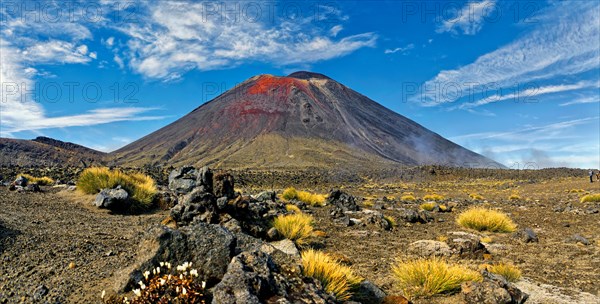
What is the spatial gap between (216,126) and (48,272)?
5144 inches

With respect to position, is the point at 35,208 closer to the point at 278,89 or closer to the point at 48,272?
the point at 48,272

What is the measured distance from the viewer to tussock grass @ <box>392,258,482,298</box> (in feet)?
18.0

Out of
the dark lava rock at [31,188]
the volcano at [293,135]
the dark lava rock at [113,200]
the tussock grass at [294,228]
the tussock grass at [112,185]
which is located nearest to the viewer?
the tussock grass at [294,228]

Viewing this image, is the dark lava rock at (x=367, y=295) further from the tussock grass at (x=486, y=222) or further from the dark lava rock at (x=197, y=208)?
the tussock grass at (x=486, y=222)

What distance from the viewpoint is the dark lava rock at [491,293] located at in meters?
4.83

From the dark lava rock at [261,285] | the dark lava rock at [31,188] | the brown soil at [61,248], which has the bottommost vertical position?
the brown soil at [61,248]

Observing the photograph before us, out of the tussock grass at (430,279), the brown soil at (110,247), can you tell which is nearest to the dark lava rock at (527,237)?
the brown soil at (110,247)

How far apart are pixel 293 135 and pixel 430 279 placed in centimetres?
11280

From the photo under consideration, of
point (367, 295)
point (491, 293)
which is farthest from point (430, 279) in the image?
point (367, 295)

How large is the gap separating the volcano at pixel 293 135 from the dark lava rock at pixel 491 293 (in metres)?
81.4

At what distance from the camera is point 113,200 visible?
1123cm

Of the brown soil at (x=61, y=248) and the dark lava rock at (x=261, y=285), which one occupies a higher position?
the dark lava rock at (x=261, y=285)

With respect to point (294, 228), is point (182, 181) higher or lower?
higher

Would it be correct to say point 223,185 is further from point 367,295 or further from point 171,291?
point 171,291
